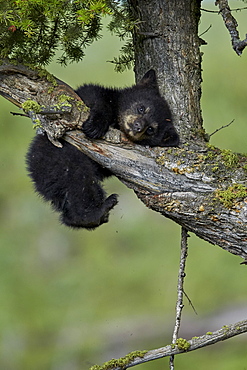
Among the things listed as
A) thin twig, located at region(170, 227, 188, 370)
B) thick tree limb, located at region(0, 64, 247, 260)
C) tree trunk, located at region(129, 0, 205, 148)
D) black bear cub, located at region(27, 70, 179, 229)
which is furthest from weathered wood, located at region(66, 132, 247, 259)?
tree trunk, located at region(129, 0, 205, 148)

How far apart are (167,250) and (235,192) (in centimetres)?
401

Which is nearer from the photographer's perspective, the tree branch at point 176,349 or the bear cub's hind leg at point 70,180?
the tree branch at point 176,349

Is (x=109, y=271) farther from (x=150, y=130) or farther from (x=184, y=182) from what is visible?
(x=184, y=182)

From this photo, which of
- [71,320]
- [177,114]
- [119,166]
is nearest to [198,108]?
[177,114]

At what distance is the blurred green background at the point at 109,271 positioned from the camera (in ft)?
19.2

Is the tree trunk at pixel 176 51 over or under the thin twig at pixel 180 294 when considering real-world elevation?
over

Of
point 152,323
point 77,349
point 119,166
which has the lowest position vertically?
point 77,349

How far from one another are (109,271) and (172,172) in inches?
155

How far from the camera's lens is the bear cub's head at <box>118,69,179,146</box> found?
3137mm

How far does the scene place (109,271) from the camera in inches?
257

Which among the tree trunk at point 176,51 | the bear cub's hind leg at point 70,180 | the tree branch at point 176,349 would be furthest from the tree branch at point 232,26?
the tree branch at point 176,349

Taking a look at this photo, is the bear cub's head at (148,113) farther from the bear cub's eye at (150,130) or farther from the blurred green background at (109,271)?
the blurred green background at (109,271)

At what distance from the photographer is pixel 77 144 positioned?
2.90 metres

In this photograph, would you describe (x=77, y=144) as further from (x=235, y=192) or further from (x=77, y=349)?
(x=77, y=349)
